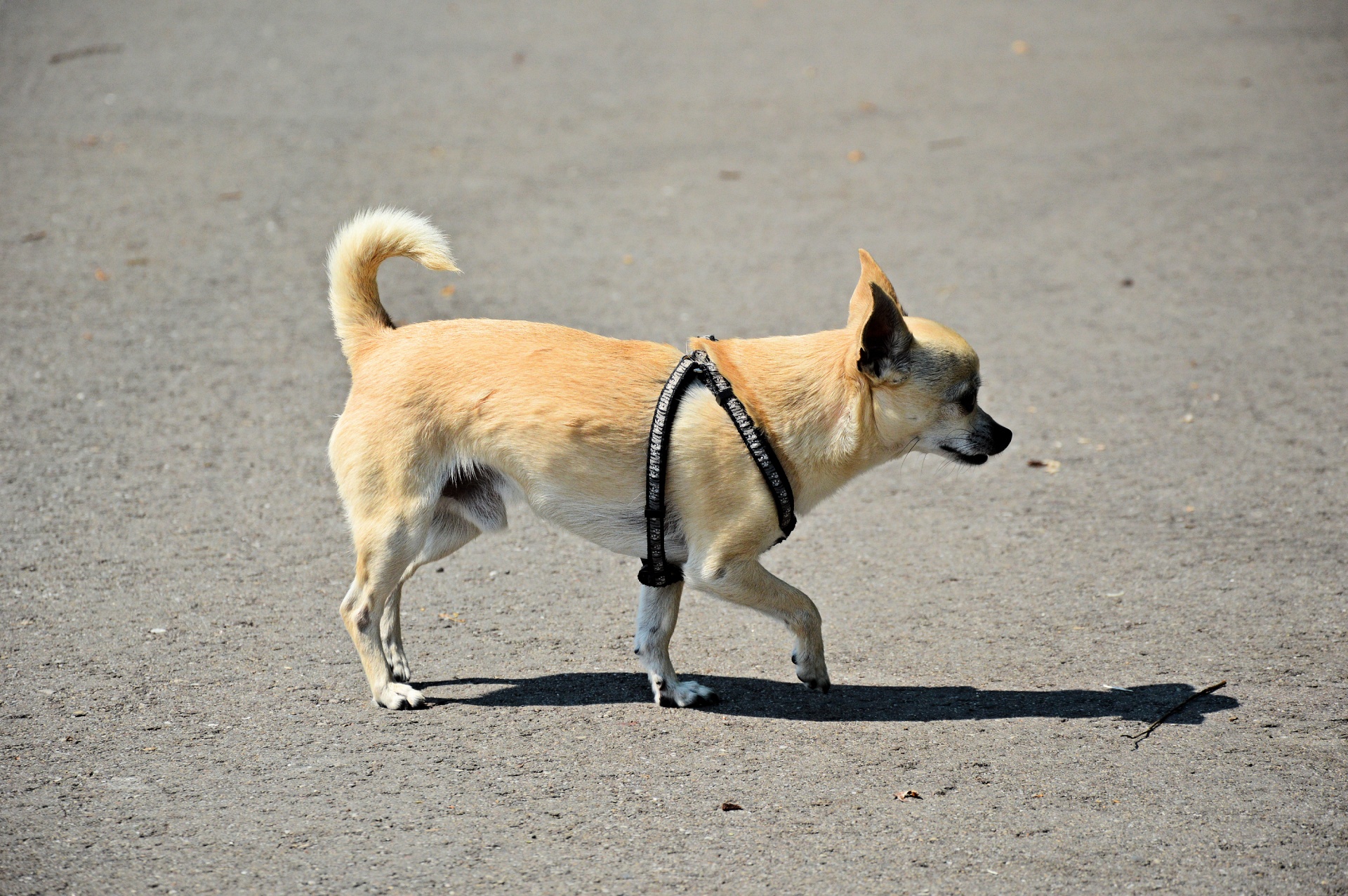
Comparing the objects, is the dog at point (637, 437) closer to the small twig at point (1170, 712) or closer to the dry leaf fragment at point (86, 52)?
the small twig at point (1170, 712)

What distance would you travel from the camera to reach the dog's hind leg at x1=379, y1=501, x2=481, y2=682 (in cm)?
455

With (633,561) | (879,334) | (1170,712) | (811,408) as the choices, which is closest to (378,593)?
(633,561)

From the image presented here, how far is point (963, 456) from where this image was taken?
446cm

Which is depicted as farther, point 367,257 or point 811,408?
point 367,257

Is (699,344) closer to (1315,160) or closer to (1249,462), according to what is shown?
(1249,462)

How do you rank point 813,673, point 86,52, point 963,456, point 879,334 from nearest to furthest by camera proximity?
point 879,334
point 813,673
point 963,456
point 86,52

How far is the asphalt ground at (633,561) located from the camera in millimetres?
3701

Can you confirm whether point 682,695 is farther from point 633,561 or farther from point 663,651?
point 633,561

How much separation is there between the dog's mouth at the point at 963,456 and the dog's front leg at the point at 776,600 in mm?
733

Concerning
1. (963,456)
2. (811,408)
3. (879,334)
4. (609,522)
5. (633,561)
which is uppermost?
(879,334)

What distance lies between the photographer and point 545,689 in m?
4.53

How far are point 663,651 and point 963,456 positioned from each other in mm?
1270

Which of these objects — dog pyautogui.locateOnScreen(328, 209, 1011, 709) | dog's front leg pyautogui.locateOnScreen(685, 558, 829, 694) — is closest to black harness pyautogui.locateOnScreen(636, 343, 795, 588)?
dog pyautogui.locateOnScreen(328, 209, 1011, 709)

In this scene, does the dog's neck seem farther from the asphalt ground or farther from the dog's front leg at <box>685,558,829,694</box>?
the asphalt ground
